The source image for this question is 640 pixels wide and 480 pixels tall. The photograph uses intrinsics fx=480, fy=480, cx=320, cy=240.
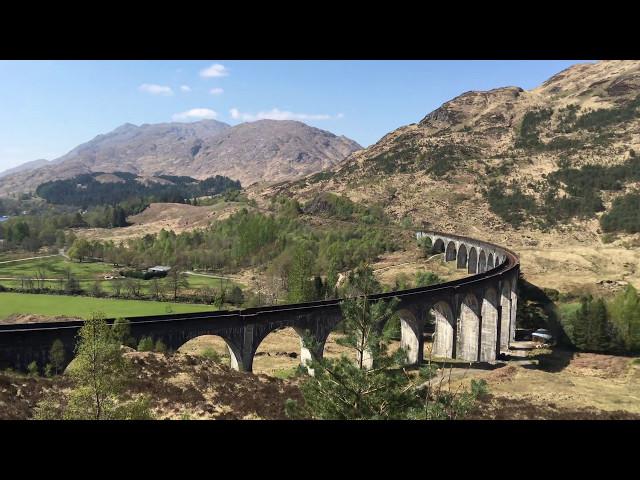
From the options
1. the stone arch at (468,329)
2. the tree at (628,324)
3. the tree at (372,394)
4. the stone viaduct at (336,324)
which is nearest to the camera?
the tree at (372,394)

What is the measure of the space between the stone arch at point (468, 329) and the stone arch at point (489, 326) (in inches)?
59.6

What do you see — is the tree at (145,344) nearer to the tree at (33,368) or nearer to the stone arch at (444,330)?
the tree at (33,368)

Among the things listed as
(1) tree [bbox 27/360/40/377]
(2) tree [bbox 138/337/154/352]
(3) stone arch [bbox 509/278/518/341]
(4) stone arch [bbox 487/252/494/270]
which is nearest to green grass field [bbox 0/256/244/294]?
(4) stone arch [bbox 487/252/494/270]

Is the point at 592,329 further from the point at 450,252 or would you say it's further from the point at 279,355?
the point at 450,252

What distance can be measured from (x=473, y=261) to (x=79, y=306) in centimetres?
6947

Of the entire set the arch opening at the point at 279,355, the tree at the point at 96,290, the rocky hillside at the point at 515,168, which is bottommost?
the arch opening at the point at 279,355

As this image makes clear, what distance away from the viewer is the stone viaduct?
2977cm

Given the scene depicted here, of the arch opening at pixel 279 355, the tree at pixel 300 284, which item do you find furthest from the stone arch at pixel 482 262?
the arch opening at pixel 279 355

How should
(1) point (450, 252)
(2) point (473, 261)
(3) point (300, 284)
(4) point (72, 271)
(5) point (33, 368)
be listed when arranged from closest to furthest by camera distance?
1. (5) point (33, 368)
2. (3) point (300, 284)
3. (2) point (473, 261)
4. (1) point (450, 252)
5. (4) point (72, 271)

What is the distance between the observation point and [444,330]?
5694cm

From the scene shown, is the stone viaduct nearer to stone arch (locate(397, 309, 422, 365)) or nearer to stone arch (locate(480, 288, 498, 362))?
stone arch (locate(397, 309, 422, 365))

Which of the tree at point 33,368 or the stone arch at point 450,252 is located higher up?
the stone arch at point 450,252

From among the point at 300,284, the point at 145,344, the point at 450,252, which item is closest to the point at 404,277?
the point at 450,252

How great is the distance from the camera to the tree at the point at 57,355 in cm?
2991
